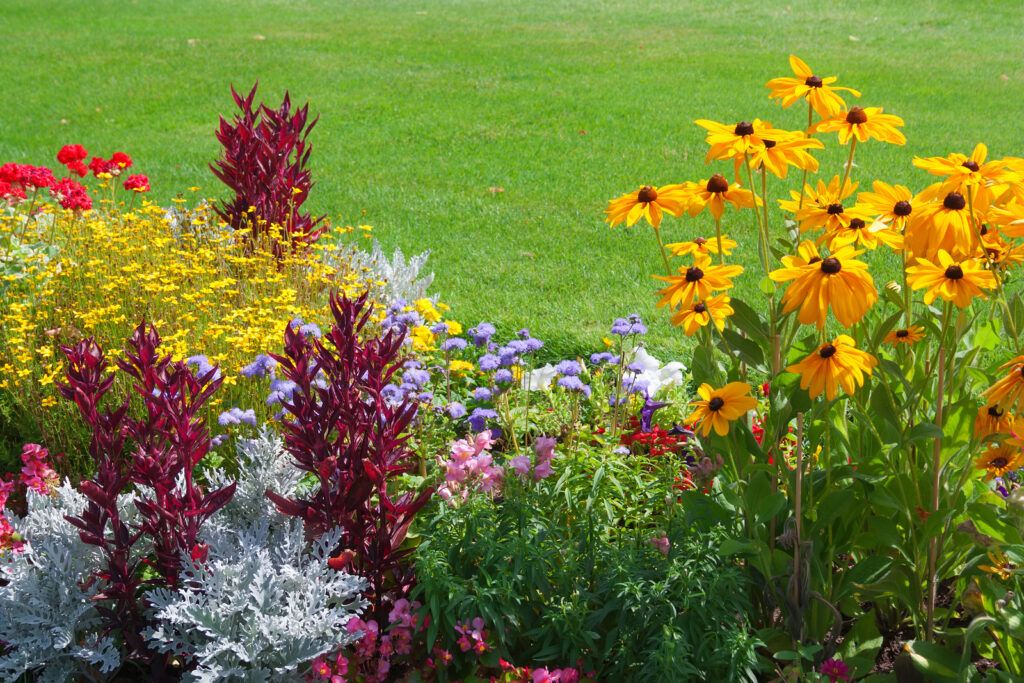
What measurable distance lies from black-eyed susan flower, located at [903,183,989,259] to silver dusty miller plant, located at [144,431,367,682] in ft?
5.09

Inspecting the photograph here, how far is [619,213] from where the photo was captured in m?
2.16

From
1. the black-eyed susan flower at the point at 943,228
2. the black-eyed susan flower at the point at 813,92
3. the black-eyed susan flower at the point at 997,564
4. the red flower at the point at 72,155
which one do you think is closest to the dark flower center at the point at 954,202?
the black-eyed susan flower at the point at 943,228

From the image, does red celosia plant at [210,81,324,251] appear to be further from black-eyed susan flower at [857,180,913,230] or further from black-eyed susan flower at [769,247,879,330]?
black-eyed susan flower at [769,247,879,330]

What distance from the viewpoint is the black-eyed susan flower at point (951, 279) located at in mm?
1771

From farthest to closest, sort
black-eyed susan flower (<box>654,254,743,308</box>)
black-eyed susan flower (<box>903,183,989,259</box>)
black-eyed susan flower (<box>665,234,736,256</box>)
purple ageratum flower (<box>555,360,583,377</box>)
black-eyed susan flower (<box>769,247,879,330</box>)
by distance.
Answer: purple ageratum flower (<box>555,360,583,377</box>) < black-eyed susan flower (<box>665,234,736,256</box>) < black-eyed susan flower (<box>654,254,743,308</box>) < black-eyed susan flower (<box>903,183,989,259</box>) < black-eyed susan flower (<box>769,247,879,330</box>)

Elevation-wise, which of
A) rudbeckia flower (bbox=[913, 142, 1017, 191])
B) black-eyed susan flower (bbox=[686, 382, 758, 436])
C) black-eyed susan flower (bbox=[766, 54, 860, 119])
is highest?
black-eyed susan flower (bbox=[766, 54, 860, 119])

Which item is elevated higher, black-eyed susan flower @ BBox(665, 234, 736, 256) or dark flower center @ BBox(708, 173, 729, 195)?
dark flower center @ BBox(708, 173, 729, 195)

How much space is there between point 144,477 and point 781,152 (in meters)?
1.75

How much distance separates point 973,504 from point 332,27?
14923 millimetres

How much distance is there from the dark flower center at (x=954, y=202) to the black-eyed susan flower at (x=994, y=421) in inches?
18.4

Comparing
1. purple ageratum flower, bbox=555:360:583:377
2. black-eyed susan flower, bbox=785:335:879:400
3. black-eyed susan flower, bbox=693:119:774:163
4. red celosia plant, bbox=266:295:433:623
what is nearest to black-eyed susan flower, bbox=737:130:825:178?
black-eyed susan flower, bbox=693:119:774:163

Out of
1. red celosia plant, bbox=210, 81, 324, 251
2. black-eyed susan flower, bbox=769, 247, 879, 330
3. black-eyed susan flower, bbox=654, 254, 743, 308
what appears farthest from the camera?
red celosia plant, bbox=210, 81, 324, 251

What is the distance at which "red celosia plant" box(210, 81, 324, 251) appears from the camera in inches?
208

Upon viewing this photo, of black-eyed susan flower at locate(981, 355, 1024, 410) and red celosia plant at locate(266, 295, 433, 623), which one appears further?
red celosia plant at locate(266, 295, 433, 623)
